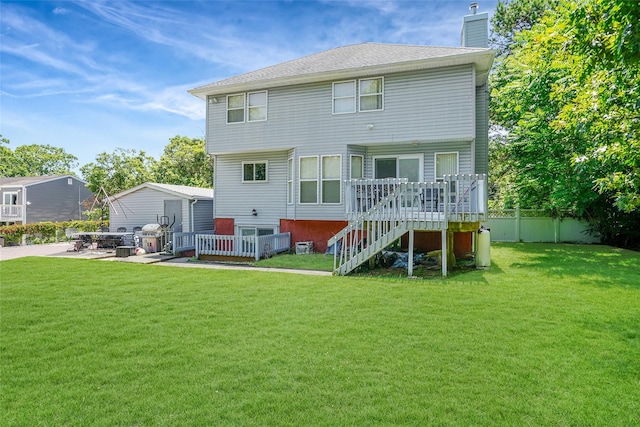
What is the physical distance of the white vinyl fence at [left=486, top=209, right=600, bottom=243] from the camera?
16.8m

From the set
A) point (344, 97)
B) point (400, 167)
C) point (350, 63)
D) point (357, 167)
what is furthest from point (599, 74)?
point (350, 63)

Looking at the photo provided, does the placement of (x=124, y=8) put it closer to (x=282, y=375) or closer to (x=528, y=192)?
(x=282, y=375)

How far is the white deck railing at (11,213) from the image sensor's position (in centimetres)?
2633

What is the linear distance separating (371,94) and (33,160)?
5927 cm

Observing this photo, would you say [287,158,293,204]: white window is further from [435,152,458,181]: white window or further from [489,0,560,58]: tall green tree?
[489,0,560,58]: tall green tree

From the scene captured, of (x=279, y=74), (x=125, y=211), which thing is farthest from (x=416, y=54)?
(x=125, y=211)

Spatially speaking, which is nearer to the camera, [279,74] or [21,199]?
[279,74]

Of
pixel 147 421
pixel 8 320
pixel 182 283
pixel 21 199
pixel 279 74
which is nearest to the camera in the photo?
pixel 147 421

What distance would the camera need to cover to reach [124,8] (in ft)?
29.4

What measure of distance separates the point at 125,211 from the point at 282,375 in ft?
52.1

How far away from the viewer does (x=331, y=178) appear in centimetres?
1228

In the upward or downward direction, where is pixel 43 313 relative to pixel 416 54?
downward

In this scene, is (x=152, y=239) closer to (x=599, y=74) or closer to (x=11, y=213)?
(x=599, y=74)

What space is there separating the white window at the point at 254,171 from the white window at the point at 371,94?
4417 mm
